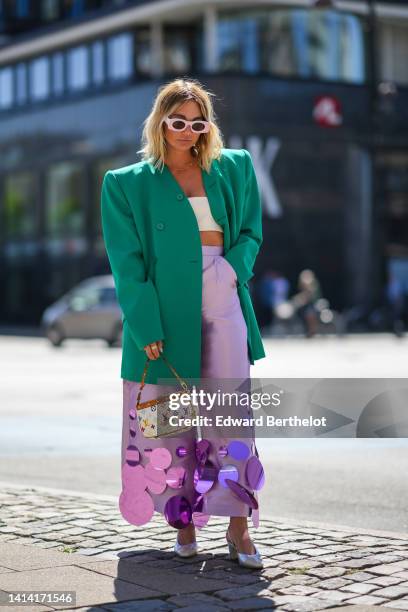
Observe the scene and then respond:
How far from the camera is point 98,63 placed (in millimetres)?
38719

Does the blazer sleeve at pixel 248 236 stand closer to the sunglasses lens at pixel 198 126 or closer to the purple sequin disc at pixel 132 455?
the sunglasses lens at pixel 198 126

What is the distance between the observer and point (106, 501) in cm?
620

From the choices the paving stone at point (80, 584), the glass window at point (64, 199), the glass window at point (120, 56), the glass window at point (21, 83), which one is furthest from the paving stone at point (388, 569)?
the glass window at point (21, 83)

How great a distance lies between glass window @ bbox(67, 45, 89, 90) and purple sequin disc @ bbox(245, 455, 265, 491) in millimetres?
35647

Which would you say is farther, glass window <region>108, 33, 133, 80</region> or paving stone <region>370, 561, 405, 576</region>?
glass window <region>108, 33, 133, 80</region>

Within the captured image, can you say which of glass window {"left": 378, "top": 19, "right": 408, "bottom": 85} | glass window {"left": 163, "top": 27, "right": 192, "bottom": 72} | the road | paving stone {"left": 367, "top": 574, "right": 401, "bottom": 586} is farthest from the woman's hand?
glass window {"left": 378, "top": 19, "right": 408, "bottom": 85}

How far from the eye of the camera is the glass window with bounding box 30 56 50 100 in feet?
134

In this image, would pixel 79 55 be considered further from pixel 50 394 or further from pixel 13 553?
pixel 13 553

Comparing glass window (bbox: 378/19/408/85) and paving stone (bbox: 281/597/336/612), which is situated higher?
glass window (bbox: 378/19/408/85)

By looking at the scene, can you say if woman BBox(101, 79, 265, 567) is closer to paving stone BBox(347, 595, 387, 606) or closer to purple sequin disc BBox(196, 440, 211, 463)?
purple sequin disc BBox(196, 440, 211, 463)

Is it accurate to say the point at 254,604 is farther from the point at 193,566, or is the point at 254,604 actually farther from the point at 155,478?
the point at 155,478

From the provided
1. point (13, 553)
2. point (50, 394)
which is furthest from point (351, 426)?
point (50, 394)

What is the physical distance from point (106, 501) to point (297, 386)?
152 centimetres

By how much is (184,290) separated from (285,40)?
1267 inches
